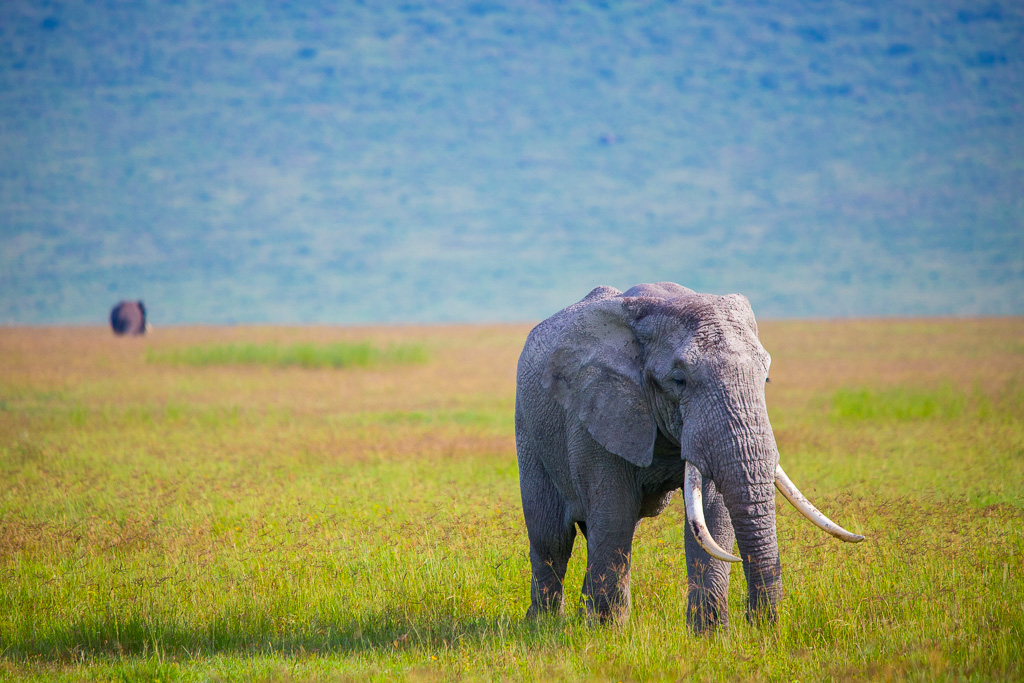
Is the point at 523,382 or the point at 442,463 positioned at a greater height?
the point at 523,382

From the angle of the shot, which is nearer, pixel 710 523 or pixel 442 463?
pixel 710 523

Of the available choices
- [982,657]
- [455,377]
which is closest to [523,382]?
[982,657]

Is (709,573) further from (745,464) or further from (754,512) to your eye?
(745,464)

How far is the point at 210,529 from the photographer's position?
30.0ft

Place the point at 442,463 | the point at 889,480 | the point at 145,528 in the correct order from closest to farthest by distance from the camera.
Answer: the point at 145,528
the point at 889,480
the point at 442,463

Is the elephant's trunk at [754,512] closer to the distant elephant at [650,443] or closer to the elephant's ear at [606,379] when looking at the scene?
the distant elephant at [650,443]

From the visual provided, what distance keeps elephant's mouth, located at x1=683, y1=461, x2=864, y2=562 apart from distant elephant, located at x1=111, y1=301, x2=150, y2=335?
186 feet

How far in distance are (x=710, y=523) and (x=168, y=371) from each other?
27517 millimetres

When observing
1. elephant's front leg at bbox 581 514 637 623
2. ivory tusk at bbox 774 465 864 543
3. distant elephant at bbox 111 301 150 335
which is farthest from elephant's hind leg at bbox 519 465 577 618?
distant elephant at bbox 111 301 150 335

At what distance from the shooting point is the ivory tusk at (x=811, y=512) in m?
4.87

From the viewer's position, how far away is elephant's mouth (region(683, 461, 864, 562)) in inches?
193

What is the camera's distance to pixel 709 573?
5699 millimetres

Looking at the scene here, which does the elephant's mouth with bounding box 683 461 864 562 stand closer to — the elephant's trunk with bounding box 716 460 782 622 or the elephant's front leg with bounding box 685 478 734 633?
the elephant's trunk with bounding box 716 460 782 622

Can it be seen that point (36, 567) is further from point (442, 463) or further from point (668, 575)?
point (442, 463)
